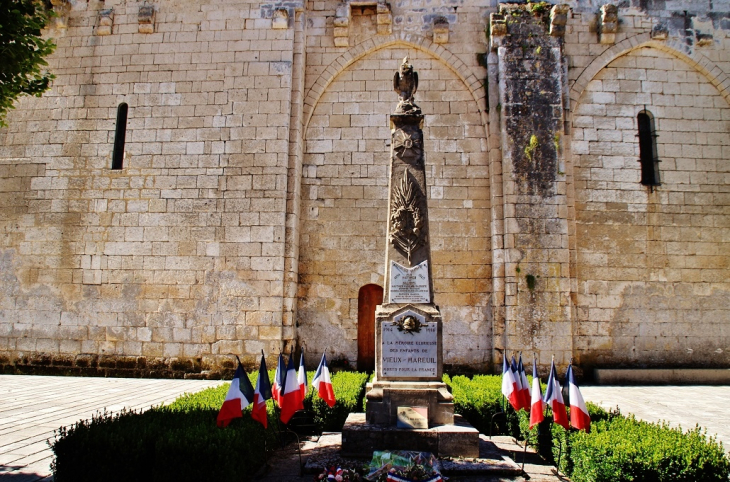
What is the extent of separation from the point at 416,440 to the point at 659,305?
7.96 meters

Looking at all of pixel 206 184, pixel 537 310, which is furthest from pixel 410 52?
pixel 537 310

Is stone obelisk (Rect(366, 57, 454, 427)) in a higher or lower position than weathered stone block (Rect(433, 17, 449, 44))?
lower

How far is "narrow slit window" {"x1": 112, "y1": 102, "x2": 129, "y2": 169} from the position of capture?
10914mm

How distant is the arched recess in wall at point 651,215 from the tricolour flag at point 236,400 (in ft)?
25.2

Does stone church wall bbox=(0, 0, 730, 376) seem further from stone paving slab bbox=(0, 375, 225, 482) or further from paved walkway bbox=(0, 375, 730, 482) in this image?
paved walkway bbox=(0, 375, 730, 482)

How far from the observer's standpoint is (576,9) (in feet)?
36.6

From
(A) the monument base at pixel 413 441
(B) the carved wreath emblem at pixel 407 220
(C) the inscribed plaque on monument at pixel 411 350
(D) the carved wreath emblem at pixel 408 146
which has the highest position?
(D) the carved wreath emblem at pixel 408 146

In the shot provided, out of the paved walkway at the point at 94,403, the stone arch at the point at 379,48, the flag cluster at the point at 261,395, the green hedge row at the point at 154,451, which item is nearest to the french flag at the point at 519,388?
the paved walkway at the point at 94,403

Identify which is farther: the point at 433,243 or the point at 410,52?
the point at 410,52

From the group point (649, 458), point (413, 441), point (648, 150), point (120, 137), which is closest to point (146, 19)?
point (120, 137)

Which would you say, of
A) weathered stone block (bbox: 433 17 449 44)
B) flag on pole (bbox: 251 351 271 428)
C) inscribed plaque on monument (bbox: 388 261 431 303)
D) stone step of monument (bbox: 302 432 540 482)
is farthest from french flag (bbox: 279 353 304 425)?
weathered stone block (bbox: 433 17 449 44)

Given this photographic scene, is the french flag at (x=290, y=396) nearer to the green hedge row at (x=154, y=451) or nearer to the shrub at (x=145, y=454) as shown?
the green hedge row at (x=154, y=451)

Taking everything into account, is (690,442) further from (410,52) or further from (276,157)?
(410,52)

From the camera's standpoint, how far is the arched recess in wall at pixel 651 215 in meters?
10.2
